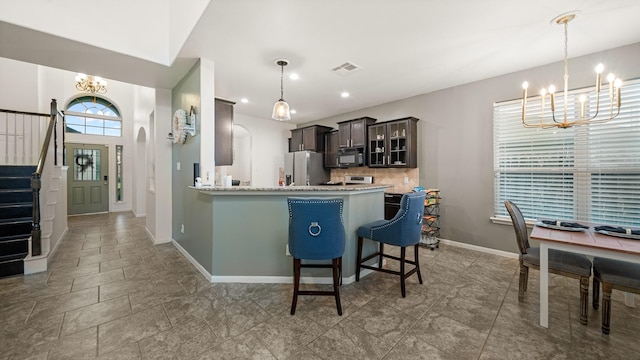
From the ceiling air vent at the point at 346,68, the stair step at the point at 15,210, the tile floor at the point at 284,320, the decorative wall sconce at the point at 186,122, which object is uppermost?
the ceiling air vent at the point at 346,68

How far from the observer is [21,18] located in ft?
7.99

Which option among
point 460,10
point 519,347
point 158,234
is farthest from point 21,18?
point 519,347

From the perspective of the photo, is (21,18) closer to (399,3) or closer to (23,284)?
(23,284)

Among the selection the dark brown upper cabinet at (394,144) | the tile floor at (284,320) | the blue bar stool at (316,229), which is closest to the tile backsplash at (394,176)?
the dark brown upper cabinet at (394,144)

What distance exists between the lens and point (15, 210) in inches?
128

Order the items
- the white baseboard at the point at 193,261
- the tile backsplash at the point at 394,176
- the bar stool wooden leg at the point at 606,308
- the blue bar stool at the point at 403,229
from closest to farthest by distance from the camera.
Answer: the bar stool wooden leg at the point at 606,308 < the blue bar stool at the point at 403,229 < the white baseboard at the point at 193,261 < the tile backsplash at the point at 394,176

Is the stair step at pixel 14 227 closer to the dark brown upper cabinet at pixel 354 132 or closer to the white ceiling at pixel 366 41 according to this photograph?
the white ceiling at pixel 366 41

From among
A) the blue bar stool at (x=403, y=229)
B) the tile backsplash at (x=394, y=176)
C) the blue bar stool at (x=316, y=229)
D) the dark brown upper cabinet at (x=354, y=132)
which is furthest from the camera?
the dark brown upper cabinet at (x=354, y=132)

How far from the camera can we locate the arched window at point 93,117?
6.74m

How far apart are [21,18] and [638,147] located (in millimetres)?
6616

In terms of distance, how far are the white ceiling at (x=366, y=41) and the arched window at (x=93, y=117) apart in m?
4.61

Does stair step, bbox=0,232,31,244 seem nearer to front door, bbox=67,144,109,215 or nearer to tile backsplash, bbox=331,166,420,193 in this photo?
front door, bbox=67,144,109,215

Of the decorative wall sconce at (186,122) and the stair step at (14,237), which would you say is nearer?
the stair step at (14,237)

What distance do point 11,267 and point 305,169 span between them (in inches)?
181
